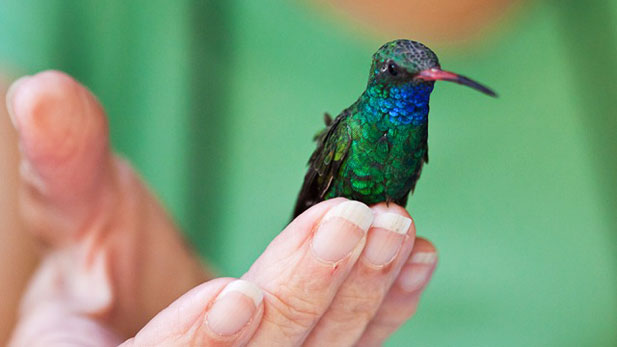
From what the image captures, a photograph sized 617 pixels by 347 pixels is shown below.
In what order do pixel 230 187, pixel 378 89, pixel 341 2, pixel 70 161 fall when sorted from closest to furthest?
pixel 378 89, pixel 70 161, pixel 341 2, pixel 230 187

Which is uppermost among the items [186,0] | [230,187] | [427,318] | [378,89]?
[186,0]

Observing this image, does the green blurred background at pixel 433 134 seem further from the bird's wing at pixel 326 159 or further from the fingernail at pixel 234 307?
the fingernail at pixel 234 307

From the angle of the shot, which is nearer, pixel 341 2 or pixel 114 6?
pixel 341 2

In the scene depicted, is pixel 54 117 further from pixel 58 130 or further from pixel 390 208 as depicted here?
pixel 390 208

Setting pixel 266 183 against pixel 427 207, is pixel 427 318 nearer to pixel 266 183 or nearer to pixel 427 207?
pixel 427 207

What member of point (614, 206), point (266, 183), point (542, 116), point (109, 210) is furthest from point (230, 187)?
point (614, 206)

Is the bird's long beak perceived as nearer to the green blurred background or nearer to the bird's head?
the bird's head

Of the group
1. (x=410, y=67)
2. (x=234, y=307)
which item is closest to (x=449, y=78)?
(x=410, y=67)
